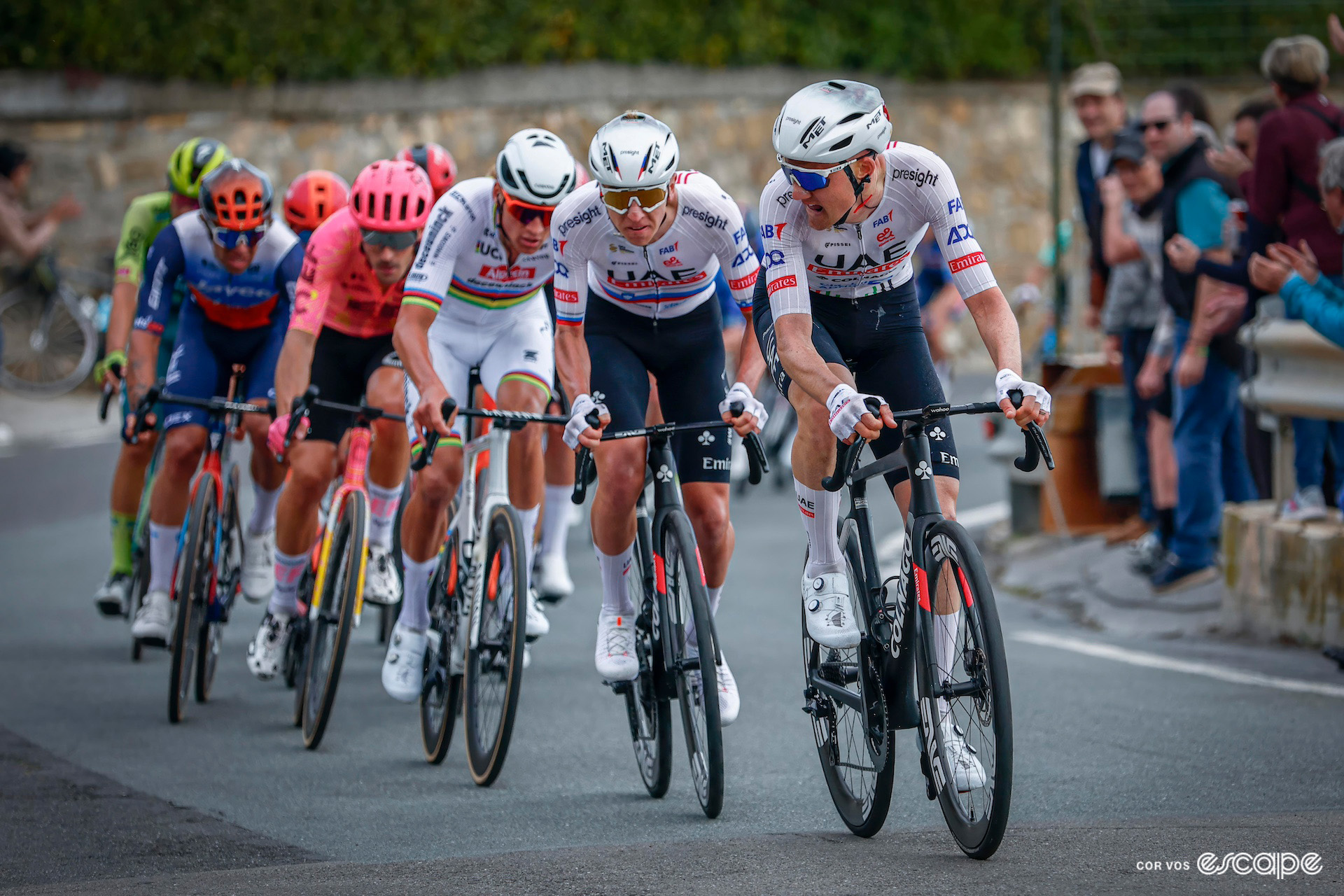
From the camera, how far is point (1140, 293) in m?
10.2

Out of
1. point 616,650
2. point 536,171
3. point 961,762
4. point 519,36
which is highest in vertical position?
point 519,36

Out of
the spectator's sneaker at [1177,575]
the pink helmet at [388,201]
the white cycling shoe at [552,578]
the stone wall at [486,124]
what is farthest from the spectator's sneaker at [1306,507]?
the stone wall at [486,124]

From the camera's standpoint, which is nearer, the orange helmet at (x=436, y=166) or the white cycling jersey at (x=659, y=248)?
the white cycling jersey at (x=659, y=248)

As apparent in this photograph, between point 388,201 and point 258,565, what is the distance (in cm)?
214

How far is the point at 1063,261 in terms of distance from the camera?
12773mm

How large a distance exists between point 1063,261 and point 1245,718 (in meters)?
6.49

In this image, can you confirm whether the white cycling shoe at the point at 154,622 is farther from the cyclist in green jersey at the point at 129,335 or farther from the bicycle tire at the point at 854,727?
the bicycle tire at the point at 854,727

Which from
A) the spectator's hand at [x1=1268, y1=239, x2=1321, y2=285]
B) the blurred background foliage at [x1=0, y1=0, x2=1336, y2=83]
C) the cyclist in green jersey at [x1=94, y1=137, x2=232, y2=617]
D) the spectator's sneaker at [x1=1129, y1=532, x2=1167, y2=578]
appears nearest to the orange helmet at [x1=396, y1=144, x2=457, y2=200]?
the cyclist in green jersey at [x1=94, y1=137, x2=232, y2=617]

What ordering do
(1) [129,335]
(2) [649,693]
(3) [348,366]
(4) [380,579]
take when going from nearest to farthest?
(2) [649,693]
(4) [380,579]
(3) [348,366]
(1) [129,335]

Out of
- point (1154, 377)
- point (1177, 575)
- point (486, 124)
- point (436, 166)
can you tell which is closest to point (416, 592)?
point (436, 166)

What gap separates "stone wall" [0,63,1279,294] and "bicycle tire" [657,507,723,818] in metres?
15.2

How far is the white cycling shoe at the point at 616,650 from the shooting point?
6016 millimetres

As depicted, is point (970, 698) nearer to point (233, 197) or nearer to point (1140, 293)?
point (233, 197)

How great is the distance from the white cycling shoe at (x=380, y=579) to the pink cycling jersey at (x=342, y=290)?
102cm
